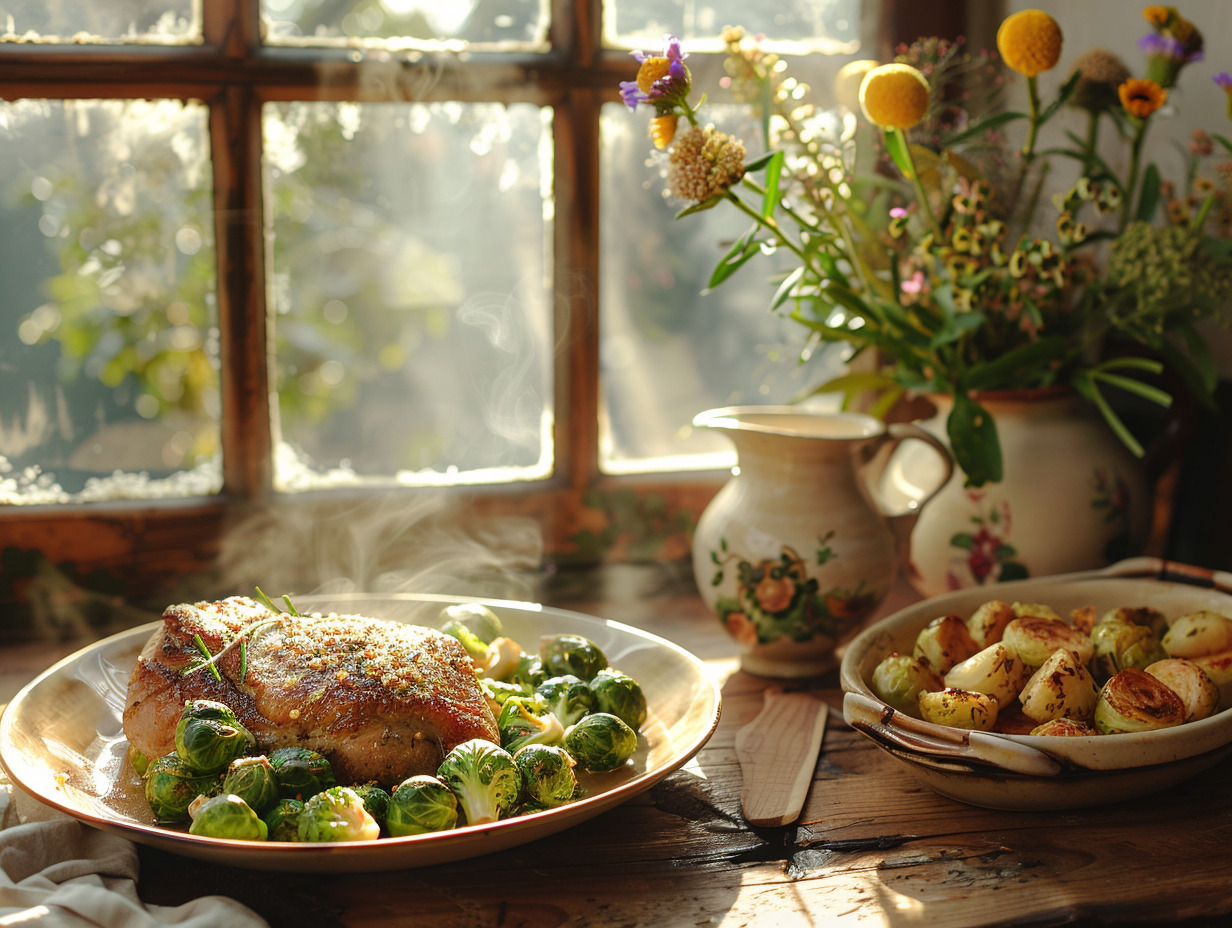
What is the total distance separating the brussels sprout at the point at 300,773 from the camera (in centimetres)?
110

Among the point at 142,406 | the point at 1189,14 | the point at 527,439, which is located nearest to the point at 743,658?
the point at 527,439

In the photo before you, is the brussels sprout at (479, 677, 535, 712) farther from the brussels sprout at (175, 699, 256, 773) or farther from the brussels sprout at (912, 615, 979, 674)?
the brussels sprout at (912, 615, 979, 674)

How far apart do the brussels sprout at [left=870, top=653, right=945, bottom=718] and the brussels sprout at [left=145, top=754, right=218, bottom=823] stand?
776 millimetres

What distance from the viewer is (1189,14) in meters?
1.83

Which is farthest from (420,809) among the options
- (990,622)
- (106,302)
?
(106,302)

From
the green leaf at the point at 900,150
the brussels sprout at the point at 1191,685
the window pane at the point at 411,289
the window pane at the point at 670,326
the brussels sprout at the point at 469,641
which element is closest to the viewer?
the brussels sprout at the point at 1191,685

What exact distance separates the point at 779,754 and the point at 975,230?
83cm

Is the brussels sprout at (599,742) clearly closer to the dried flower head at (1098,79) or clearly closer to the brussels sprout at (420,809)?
the brussels sprout at (420,809)

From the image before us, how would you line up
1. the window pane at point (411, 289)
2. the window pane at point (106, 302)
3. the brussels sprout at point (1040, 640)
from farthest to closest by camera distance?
the window pane at point (411, 289)
the window pane at point (106, 302)
the brussels sprout at point (1040, 640)

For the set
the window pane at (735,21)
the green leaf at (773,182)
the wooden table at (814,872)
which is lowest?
the wooden table at (814,872)

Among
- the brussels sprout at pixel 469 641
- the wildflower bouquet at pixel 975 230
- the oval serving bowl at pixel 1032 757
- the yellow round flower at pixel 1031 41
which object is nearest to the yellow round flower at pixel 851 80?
the wildflower bouquet at pixel 975 230

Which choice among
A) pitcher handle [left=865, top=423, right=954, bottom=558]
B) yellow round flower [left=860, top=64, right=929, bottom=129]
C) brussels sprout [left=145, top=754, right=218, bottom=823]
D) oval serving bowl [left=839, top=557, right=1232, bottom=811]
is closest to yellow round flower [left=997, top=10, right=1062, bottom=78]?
yellow round flower [left=860, top=64, right=929, bottom=129]

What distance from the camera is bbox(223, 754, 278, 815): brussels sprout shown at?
106 cm

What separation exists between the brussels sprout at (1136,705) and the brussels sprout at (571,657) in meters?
0.62
